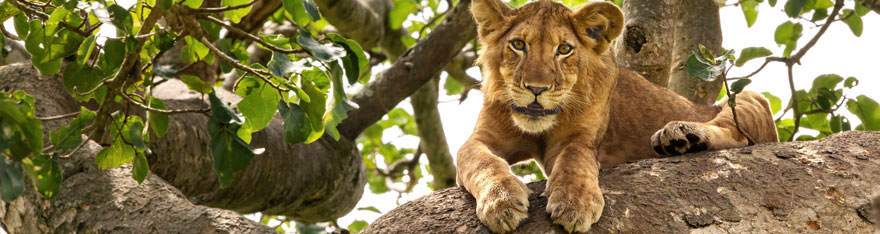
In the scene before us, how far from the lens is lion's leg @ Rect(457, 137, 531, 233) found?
9.80 ft

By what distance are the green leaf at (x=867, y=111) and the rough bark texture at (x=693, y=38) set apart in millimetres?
898

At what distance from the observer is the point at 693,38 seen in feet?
18.9

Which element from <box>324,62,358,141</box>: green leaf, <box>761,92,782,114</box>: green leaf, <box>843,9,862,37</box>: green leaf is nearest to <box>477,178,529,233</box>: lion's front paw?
<box>324,62,358,141</box>: green leaf

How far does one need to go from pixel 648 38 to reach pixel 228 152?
270cm

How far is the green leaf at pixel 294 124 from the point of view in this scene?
323 centimetres

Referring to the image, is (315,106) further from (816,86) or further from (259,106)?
(816,86)

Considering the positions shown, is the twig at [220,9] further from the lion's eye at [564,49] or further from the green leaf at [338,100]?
the lion's eye at [564,49]

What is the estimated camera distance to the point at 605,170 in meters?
3.54

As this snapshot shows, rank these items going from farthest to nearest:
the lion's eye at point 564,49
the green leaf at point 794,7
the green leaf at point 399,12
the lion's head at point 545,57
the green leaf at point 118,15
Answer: the green leaf at point 399,12 < the green leaf at point 794,7 < the lion's eye at point 564,49 < the lion's head at point 545,57 < the green leaf at point 118,15

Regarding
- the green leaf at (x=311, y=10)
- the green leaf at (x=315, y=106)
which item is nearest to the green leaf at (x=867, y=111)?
the green leaf at (x=315, y=106)

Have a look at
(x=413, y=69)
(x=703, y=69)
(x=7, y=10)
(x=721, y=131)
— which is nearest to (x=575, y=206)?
(x=703, y=69)

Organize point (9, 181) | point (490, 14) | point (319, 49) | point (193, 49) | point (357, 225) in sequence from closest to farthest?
point (9, 181)
point (319, 49)
point (193, 49)
point (490, 14)
point (357, 225)

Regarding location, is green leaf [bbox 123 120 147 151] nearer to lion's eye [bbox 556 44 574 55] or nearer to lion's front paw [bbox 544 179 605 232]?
lion's front paw [bbox 544 179 605 232]

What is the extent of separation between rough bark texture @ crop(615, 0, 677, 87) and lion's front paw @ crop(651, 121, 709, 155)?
52.2 inches
